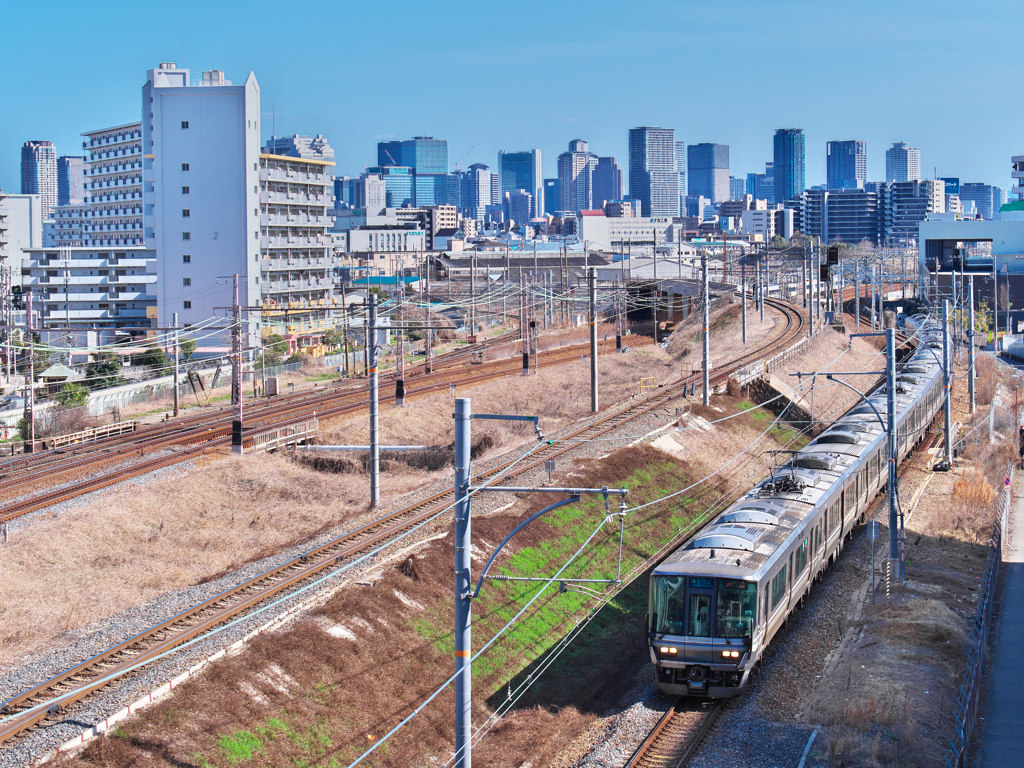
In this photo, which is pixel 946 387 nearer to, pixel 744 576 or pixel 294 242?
pixel 744 576

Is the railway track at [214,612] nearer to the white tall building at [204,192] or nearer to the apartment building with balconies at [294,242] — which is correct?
the white tall building at [204,192]

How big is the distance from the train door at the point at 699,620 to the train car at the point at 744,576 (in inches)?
0.6

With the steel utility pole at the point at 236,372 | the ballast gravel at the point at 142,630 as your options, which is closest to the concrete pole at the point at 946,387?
the ballast gravel at the point at 142,630

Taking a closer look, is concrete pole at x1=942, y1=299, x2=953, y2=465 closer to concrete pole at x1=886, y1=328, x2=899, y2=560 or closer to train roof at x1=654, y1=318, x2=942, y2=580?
train roof at x1=654, y1=318, x2=942, y2=580

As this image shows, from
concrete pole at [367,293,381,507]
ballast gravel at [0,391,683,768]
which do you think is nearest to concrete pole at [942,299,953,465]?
ballast gravel at [0,391,683,768]

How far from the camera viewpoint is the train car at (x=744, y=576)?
15.5m

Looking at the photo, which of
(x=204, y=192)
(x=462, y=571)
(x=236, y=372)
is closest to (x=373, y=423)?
(x=236, y=372)

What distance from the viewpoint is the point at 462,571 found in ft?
35.2

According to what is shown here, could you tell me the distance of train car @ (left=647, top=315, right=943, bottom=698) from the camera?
15492 millimetres

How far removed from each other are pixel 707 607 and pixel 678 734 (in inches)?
74.4

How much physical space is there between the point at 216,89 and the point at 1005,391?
44.8m

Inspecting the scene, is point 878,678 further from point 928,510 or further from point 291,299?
point 291,299

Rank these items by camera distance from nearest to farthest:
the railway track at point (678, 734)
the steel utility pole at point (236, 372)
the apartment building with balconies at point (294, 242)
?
the railway track at point (678, 734) < the steel utility pole at point (236, 372) < the apartment building with balconies at point (294, 242)

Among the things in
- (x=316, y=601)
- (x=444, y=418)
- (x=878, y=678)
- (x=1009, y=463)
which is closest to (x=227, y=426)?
(x=444, y=418)
